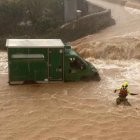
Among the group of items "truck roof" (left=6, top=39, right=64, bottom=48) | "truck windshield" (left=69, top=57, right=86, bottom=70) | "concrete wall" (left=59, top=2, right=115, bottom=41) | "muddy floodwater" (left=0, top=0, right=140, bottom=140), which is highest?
"concrete wall" (left=59, top=2, right=115, bottom=41)

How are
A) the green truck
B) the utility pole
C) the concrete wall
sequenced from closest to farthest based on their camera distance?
the green truck
the concrete wall
the utility pole

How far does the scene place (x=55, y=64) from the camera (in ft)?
61.9

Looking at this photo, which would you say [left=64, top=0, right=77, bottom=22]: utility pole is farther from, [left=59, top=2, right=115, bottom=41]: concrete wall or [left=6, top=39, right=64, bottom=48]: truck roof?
[left=6, top=39, right=64, bottom=48]: truck roof

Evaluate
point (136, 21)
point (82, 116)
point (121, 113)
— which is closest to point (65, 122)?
point (82, 116)

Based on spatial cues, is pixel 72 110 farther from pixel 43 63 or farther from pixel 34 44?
pixel 34 44

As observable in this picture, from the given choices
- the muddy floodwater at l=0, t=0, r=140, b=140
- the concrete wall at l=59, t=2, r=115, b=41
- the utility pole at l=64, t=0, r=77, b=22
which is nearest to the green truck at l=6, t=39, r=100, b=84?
the muddy floodwater at l=0, t=0, r=140, b=140

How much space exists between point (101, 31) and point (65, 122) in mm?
21649

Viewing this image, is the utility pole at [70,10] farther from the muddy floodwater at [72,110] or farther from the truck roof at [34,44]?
the truck roof at [34,44]

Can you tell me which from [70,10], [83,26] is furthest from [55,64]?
[70,10]

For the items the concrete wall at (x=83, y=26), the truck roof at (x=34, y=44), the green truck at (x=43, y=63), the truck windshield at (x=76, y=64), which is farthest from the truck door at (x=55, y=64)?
the concrete wall at (x=83, y=26)

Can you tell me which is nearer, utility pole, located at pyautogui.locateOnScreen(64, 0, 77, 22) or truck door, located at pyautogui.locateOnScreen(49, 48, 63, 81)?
truck door, located at pyautogui.locateOnScreen(49, 48, 63, 81)

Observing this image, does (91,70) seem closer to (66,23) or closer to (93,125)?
(93,125)

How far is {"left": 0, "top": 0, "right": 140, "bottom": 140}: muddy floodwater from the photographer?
1383 centimetres

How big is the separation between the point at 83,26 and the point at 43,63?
664 inches
